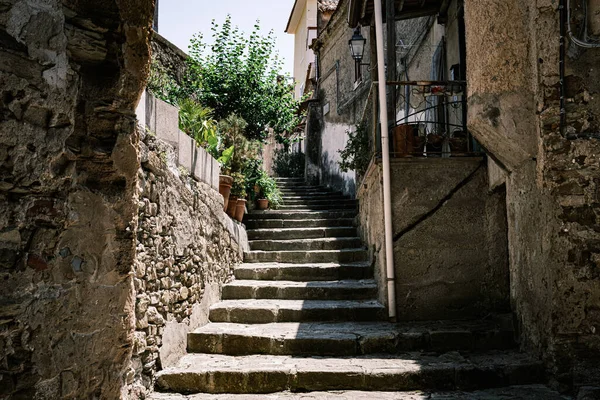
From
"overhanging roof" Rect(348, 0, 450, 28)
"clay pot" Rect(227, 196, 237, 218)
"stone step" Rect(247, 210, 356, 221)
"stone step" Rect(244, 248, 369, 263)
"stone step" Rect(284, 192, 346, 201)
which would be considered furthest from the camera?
"stone step" Rect(284, 192, 346, 201)

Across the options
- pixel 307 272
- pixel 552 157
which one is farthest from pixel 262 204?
pixel 552 157

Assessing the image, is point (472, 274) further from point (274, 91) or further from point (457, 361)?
point (274, 91)

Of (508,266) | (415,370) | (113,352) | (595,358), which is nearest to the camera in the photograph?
(113,352)

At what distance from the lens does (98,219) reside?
7.92 ft

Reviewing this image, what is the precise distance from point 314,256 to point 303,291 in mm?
1212

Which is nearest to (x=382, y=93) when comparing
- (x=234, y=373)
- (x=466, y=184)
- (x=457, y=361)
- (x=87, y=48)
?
(x=466, y=184)

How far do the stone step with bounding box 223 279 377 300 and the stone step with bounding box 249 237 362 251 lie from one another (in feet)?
4.60

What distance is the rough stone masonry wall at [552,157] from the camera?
4.15m

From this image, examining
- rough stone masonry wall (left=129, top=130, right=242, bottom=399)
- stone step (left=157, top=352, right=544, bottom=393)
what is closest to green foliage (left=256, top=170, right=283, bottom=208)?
rough stone masonry wall (left=129, top=130, right=242, bottom=399)

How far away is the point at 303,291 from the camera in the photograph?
6754mm

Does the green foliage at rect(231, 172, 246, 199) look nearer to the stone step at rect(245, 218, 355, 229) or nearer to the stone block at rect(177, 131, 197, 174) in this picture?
the stone step at rect(245, 218, 355, 229)

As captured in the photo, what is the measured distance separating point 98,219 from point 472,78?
366 cm

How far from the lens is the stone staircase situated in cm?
455

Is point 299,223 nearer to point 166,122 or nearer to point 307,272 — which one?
point 307,272
